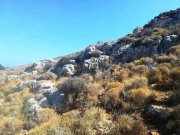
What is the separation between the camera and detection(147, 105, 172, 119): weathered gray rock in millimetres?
12945

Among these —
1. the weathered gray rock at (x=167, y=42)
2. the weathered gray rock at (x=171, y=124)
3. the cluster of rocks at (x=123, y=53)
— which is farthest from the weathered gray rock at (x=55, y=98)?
the weathered gray rock at (x=167, y=42)

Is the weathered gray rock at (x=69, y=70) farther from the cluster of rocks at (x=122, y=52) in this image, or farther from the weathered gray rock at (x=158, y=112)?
the weathered gray rock at (x=158, y=112)

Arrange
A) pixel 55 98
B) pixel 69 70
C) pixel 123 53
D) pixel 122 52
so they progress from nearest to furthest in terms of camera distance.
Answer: pixel 55 98 < pixel 123 53 < pixel 122 52 < pixel 69 70

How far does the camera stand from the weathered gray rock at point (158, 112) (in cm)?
1295

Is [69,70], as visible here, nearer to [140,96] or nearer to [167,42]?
[167,42]

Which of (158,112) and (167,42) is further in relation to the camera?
(167,42)

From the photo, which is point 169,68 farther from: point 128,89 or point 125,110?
point 125,110

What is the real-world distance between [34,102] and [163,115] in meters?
11.6

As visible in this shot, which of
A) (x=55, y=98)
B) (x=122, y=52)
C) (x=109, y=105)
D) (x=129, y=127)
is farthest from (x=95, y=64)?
(x=129, y=127)

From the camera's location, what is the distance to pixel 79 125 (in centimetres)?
1331

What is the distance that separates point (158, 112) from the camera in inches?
524

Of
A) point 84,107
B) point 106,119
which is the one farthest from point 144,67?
point 106,119

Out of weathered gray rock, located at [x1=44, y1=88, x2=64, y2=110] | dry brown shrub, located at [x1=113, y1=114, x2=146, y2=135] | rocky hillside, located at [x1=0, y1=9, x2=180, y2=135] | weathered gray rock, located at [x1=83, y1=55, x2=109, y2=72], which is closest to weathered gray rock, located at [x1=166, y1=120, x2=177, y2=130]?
rocky hillside, located at [x1=0, y1=9, x2=180, y2=135]

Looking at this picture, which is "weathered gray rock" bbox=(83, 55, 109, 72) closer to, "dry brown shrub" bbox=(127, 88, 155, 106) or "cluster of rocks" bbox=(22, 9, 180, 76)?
"cluster of rocks" bbox=(22, 9, 180, 76)
